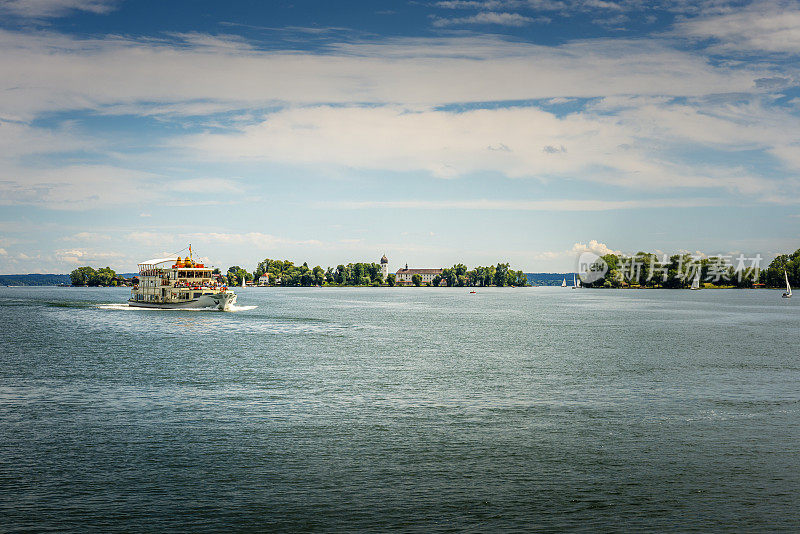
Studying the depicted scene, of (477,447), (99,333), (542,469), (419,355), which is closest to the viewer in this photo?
(542,469)

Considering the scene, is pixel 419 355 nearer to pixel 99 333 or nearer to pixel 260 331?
pixel 260 331

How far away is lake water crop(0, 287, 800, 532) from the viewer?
21.0 meters

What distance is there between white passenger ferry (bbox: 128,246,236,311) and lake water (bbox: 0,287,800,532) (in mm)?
84151

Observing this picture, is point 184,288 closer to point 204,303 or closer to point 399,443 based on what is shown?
point 204,303

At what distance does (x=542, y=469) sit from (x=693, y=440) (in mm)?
8806

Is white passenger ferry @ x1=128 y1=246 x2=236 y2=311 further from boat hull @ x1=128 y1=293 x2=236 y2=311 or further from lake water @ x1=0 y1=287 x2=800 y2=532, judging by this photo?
lake water @ x1=0 y1=287 x2=800 y2=532

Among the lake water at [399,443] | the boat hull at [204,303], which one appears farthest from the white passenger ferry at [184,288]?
the lake water at [399,443]

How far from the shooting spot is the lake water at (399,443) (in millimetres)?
20953

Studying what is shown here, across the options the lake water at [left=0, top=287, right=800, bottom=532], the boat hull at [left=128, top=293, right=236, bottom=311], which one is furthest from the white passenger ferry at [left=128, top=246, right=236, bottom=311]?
the lake water at [left=0, top=287, right=800, bottom=532]

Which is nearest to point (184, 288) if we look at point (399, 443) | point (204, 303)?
point (204, 303)

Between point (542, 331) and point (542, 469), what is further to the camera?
point (542, 331)

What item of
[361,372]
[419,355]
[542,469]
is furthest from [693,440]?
[419,355]

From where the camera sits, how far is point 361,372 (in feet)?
171

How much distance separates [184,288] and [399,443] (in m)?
129
